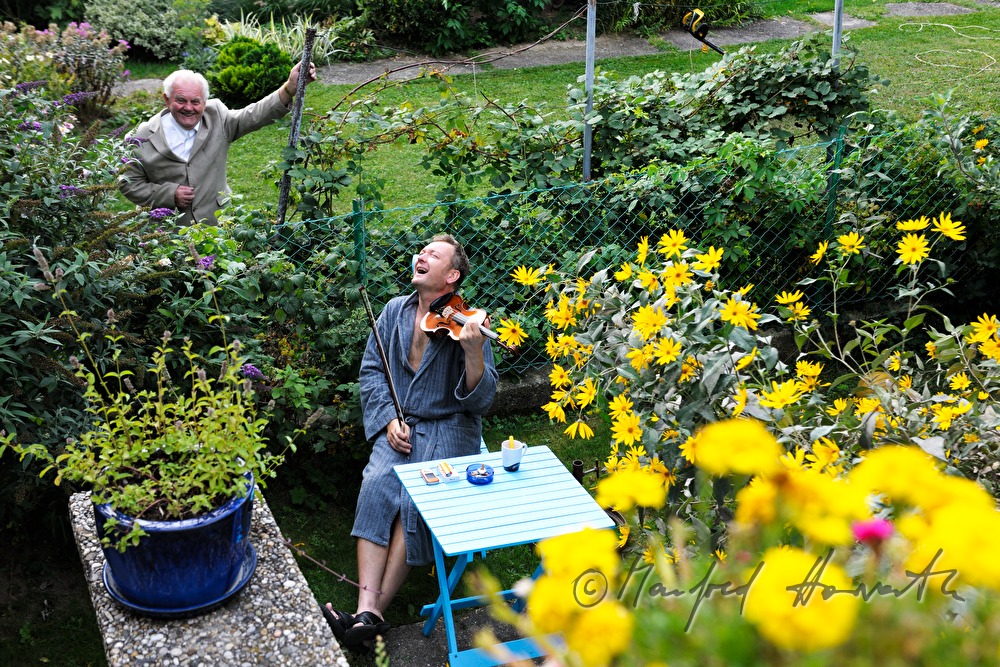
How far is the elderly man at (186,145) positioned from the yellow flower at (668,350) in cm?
272

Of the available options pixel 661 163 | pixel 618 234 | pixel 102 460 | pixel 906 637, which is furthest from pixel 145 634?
pixel 661 163

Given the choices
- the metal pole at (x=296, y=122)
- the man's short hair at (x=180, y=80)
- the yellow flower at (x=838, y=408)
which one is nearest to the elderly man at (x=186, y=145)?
the man's short hair at (x=180, y=80)

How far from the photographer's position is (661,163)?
15.4ft

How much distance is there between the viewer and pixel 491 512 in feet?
9.97

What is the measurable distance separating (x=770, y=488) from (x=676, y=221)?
393 cm

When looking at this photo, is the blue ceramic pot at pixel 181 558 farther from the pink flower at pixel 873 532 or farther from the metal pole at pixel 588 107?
the metal pole at pixel 588 107

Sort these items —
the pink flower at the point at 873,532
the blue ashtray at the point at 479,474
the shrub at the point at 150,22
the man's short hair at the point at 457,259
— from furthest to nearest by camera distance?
the shrub at the point at 150,22 → the man's short hair at the point at 457,259 → the blue ashtray at the point at 479,474 → the pink flower at the point at 873,532

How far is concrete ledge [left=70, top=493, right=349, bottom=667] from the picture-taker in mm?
2445

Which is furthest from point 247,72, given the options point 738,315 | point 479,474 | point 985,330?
point 985,330

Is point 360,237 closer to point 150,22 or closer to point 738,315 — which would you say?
point 738,315

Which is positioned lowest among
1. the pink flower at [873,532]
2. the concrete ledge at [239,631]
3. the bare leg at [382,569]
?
the bare leg at [382,569]

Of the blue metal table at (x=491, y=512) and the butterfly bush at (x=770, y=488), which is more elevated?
the butterfly bush at (x=770, y=488)

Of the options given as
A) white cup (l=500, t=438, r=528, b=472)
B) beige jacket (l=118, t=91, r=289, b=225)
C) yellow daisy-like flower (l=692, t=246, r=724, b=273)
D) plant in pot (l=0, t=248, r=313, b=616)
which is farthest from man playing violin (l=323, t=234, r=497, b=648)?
beige jacket (l=118, t=91, r=289, b=225)

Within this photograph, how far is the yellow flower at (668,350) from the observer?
2.49 m
